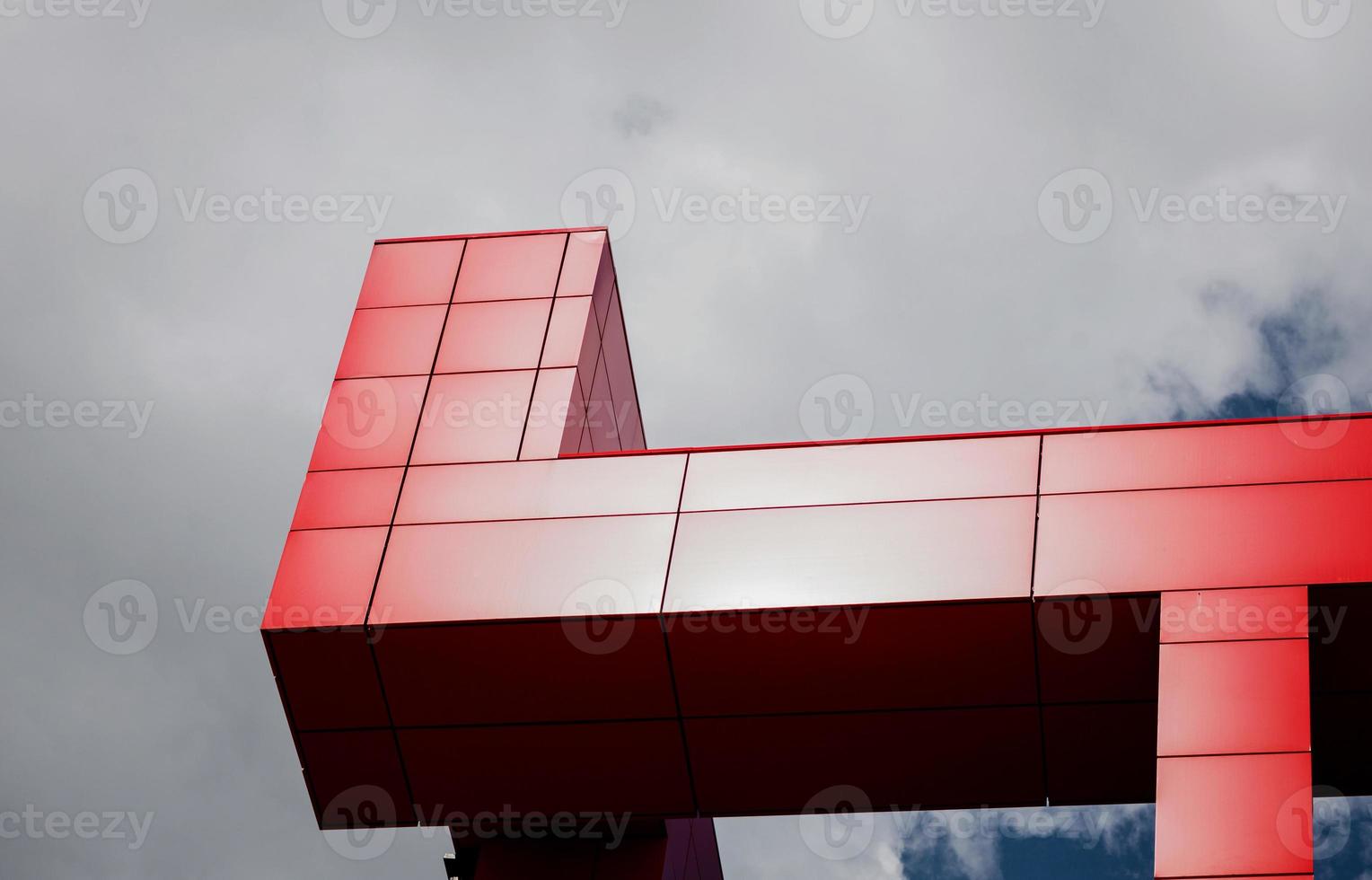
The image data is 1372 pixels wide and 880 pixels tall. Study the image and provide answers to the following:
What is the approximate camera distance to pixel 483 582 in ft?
63.1

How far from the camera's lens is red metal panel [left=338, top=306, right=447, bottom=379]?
71.5 feet

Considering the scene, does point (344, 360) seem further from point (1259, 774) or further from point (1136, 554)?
point (1259, 774)

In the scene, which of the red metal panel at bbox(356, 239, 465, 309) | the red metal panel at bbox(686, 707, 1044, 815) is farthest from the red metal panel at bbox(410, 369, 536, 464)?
the red metal panel at bbox(686, 707, 1044, 815)

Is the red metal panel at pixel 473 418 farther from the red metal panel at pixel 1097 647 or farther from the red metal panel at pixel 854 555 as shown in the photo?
the red metal panel at pixel 1097 647

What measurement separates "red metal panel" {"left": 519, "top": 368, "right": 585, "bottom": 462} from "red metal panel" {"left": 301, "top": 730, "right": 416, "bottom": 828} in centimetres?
421

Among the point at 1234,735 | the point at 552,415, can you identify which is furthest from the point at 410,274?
the point at 1234,735

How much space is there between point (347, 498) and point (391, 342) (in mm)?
2810

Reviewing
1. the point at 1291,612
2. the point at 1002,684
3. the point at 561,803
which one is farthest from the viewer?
the point at 561,803

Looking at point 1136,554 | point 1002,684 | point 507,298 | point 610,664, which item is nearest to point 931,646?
point 1002,684

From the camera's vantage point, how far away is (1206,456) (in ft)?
62.4

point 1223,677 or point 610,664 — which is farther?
point 610,664

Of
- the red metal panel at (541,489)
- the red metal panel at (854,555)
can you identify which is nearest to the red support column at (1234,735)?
the red metal panel at (854,555)

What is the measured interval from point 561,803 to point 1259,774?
8.78 m

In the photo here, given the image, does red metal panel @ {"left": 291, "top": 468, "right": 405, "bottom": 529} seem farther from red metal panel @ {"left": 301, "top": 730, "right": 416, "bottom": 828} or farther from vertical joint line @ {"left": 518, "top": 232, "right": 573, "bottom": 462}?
red metal panel @ {"left": 301, "top": 730, "right": 416, "bottom": 828}
